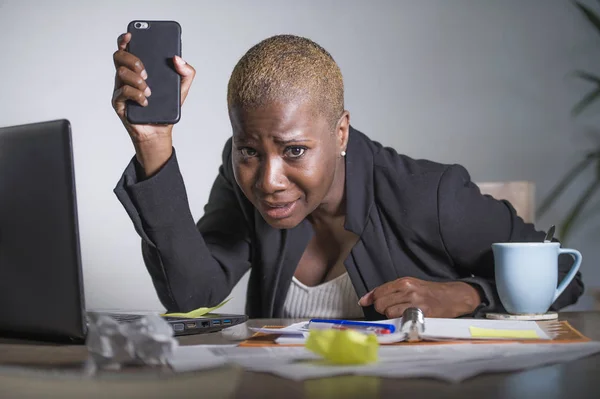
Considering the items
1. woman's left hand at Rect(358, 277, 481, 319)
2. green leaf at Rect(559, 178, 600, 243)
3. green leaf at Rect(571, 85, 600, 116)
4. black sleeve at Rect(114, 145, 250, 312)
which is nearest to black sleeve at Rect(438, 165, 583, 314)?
woman's left hand at Rect(358, 277, 481, 319)

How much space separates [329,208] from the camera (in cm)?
151

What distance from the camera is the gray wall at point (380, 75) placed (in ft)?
9.46

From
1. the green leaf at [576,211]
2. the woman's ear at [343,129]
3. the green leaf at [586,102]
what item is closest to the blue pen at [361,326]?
the woman's ear at [343,129]

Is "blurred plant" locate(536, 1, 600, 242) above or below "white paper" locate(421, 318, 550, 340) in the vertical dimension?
above

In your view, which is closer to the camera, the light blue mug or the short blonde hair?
the light blue mug

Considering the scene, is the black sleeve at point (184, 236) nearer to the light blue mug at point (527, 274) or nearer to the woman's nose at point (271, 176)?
A: the woman's nose at point (271, 176)

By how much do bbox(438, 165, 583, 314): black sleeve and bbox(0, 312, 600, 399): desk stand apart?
71cm

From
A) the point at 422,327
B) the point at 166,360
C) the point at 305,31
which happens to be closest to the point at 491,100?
the point at 305,31

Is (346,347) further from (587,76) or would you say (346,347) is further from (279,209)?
(587,76)

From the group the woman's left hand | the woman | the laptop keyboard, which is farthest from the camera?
the woman

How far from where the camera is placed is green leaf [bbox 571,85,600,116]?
2576 mm

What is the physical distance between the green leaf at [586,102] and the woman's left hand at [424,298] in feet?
5.46

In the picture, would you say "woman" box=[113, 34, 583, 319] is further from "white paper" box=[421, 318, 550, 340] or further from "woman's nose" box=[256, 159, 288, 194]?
"white paper" box=[421, 318, 550, 340]

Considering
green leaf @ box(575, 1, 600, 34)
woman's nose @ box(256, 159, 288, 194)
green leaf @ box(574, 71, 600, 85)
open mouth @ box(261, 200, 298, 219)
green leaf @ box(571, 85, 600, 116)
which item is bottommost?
open mouth @ box(261, 200, 298, 219)
